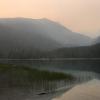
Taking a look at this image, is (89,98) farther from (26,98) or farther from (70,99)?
(26,98)

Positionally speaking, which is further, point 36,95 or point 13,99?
point 36,95

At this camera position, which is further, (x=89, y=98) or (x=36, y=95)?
(x=36, y=95)

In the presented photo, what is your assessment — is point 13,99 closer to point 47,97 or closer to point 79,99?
point 47,97

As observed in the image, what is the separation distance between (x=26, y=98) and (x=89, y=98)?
5608 mm

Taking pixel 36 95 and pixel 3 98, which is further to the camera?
pixel 36 95

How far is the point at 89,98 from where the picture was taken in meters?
27.9

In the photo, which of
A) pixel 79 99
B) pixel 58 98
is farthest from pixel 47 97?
pixel 79 99

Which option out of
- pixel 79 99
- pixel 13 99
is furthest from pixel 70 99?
pixel 13 99

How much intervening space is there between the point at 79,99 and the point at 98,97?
209 centimetres

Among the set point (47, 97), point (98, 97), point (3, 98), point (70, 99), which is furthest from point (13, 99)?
point (98, 97)

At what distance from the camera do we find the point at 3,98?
1111 inches

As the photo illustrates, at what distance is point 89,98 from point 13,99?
662 cm

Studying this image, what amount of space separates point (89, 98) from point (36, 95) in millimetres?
5489

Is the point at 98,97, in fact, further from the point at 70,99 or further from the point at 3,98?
the point at 3,98
